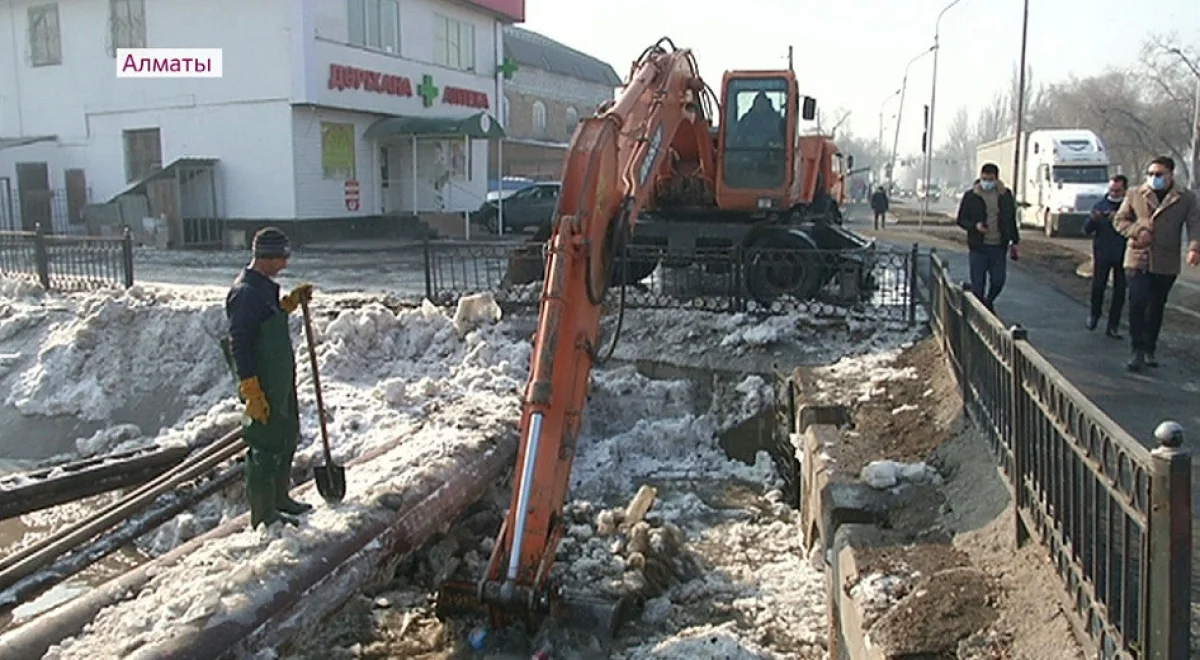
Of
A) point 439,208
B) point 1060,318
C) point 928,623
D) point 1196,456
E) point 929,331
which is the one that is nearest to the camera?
point 928,623

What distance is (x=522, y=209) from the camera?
26.6 metres

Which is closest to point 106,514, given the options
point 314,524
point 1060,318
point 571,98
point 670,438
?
point 314,524

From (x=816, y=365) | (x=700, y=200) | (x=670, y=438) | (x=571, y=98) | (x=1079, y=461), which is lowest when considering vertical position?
(x=670, y=438)

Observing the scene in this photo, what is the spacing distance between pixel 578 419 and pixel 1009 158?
120 ft

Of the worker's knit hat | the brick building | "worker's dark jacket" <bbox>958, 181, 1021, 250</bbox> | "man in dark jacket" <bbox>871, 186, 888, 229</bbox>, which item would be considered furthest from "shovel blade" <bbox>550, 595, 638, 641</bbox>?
the brick building

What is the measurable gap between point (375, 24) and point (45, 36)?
9359 millimetres

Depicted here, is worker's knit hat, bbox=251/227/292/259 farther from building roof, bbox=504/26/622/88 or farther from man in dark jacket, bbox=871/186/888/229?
building roof, bbox=504/26/622/88

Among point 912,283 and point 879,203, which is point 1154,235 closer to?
point 912,283

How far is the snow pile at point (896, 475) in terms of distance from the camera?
223 inches

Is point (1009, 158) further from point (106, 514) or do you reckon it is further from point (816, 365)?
point (106, 514)

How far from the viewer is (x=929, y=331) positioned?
33.2ft

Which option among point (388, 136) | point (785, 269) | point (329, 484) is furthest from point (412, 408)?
point (388, 136)

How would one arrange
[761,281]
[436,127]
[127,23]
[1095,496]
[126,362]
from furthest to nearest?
[436,127] < [127,23] < [761,281] < [126,362] < [1095,496]

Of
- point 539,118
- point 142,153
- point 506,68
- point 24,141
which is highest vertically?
point 506,68
